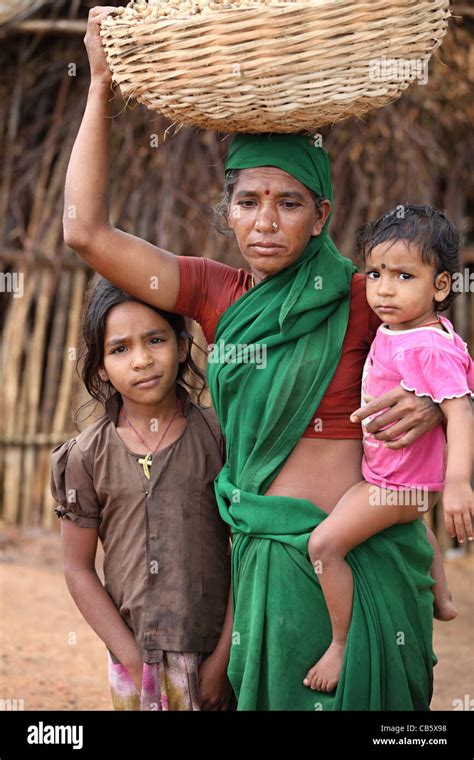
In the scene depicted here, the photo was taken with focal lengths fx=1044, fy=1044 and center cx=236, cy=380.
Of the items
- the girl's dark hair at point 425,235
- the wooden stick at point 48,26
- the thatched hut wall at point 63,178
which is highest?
the wooden stick at point 48,26

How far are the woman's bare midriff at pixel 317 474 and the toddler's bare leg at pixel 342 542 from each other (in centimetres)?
7

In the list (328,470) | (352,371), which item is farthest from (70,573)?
(352,371)

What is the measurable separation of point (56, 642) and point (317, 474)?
10.8 feet

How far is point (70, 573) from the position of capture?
2.94 meters

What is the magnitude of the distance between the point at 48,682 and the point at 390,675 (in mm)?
2691

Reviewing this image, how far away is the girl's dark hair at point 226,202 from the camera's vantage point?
2.73 m

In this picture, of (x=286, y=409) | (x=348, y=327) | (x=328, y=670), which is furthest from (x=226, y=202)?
(x=328, y=670)

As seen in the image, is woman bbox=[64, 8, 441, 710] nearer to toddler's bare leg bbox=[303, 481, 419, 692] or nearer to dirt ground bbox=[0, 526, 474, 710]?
toddler's bare leg bbox=[303, 481, 419, 692]

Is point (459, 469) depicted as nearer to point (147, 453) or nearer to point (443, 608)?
point (443, 608)

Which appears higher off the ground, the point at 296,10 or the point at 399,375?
the point at 296,10

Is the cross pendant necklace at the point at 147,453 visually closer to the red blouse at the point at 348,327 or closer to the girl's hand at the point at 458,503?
the red blouse at the point at 348,327

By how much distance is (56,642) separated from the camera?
18.3 ft

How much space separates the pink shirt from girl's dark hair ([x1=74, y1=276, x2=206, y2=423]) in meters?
0.60

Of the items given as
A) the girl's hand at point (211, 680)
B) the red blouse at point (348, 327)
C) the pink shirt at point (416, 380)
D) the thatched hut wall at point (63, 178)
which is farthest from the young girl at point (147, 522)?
the thatched hut wall at point (63, 178)
